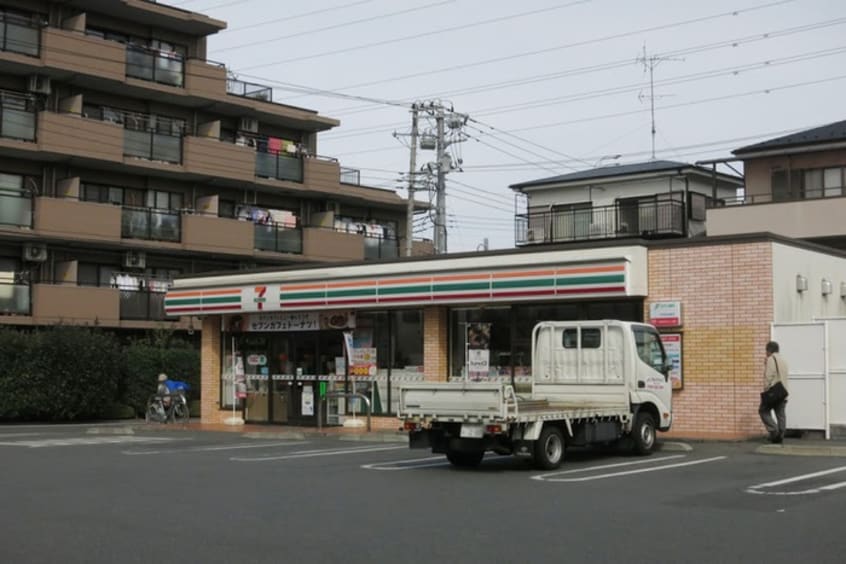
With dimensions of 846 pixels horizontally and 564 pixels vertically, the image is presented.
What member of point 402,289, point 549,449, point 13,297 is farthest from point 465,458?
point 13,297

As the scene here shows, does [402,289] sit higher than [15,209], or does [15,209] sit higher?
[15,209]

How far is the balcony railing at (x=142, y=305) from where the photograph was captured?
1558 inches

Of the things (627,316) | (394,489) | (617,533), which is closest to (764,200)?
(627,316)

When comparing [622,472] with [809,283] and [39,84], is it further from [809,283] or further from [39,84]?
[39,84]

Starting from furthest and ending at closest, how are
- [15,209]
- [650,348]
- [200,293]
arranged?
1. [15,209]
2. [200,293]
3. [650,348]

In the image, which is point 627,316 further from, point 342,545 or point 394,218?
point 394,218

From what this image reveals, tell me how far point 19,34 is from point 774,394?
2969cm

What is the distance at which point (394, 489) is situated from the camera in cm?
1304

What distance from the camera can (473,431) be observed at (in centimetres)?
1527

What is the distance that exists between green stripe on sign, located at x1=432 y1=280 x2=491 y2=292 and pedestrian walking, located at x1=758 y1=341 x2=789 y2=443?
645cm

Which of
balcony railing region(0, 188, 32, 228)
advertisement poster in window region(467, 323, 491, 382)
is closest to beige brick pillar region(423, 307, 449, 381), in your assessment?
advertisement poster in window region(467, 323, 491, 382)

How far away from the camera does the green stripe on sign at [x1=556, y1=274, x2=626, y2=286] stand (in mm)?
20969

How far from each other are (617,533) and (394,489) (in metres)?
4.17

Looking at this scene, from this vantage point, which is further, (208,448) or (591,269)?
(591,269)
